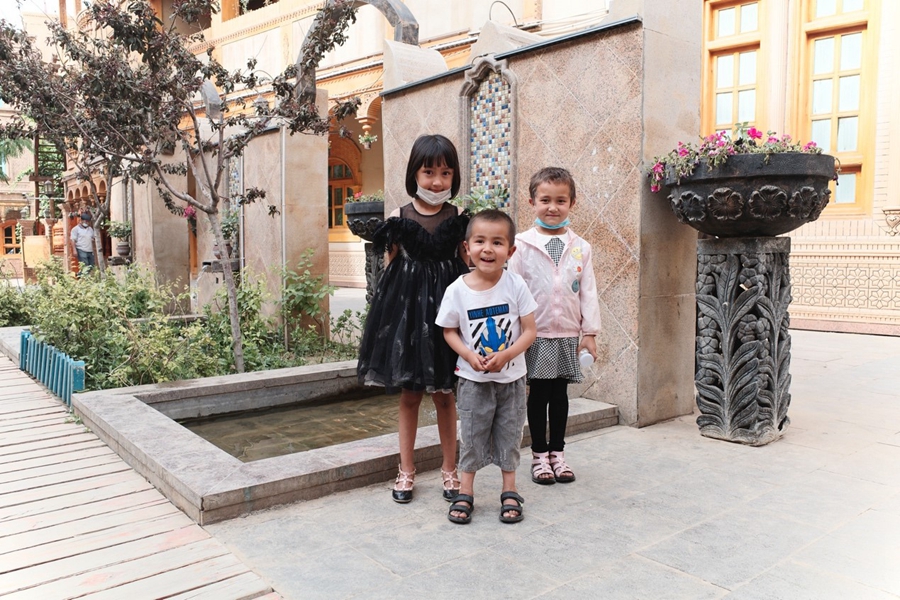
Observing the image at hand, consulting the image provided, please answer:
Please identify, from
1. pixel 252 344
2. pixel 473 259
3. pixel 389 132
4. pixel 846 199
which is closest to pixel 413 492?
pixel 473 259

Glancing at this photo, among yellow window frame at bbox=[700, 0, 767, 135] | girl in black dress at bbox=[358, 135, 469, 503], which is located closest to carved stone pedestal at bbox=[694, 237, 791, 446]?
girl in black dress at bbox=[358, 135, 469, 503]

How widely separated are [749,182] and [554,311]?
1.27 meters

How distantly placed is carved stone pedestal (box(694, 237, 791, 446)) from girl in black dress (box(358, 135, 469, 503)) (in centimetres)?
158

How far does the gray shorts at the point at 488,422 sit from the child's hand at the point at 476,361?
0.10 metres

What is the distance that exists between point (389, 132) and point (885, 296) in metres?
6.52

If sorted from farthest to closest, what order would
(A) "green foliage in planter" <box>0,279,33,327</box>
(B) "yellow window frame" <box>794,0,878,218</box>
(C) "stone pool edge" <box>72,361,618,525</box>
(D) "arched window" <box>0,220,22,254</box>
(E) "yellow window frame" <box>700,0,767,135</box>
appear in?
(D) "arched window" <box>0,220,22,254</box> → (E) "yellow window frame" <box>700,0,767,135</box> → (B) "yellow window frame" <box>794,0,878,218</box> → (A) "green foliage in planter" <box>0,279,33,327</box> → (C) "stone pool edge" <box>72,361,618,525</box>

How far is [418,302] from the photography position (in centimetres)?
308

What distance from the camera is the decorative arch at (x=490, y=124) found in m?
5.02

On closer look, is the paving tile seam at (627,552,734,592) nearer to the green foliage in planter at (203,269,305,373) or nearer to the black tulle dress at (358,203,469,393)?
the black tulle dress at (358,203,469,393)

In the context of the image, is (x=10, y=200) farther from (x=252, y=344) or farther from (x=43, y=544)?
(x=43, y=544)

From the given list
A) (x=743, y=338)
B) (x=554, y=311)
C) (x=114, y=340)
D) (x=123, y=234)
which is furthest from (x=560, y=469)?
(x=123, y=234)

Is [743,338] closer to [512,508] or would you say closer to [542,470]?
[542,470]

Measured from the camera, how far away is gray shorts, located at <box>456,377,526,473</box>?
287 cm

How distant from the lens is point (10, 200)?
36.0 metres
